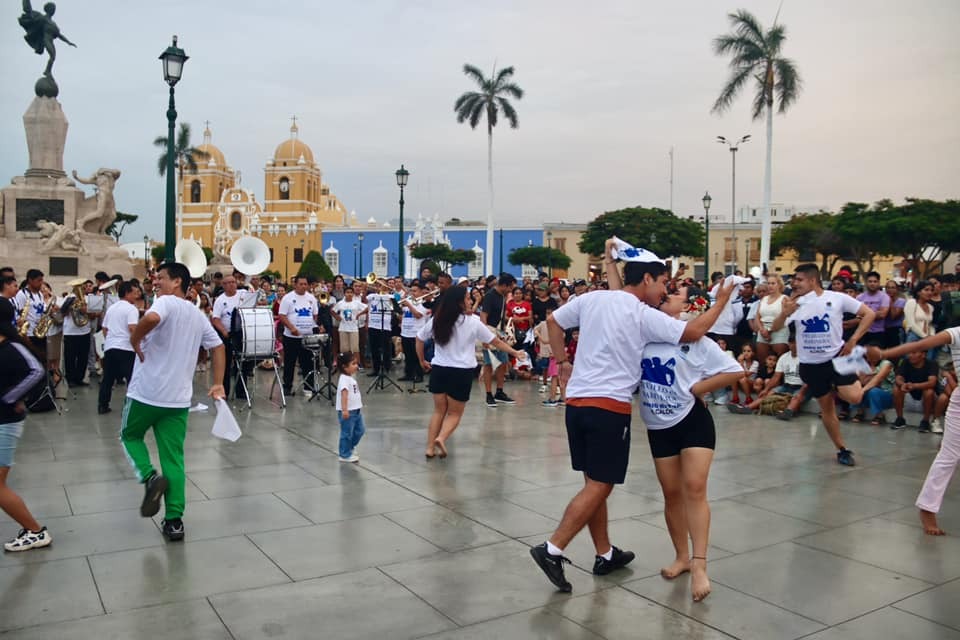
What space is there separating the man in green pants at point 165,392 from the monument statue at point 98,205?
1878cm

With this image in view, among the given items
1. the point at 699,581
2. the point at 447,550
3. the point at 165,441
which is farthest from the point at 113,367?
the point at 699,581

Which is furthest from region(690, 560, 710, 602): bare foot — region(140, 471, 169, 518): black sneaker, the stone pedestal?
the stone pedestal

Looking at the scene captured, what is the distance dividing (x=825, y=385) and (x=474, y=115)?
42.0 meters

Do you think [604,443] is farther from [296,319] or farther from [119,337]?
[296,319]

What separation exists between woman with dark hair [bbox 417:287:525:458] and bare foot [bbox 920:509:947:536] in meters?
3.86

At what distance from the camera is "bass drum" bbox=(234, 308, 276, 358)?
10703mm

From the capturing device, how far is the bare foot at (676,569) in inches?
179

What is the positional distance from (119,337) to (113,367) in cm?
47

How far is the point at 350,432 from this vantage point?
746cm

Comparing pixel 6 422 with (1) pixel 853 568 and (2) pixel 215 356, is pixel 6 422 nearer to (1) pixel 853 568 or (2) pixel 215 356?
(2) pixel 215 356

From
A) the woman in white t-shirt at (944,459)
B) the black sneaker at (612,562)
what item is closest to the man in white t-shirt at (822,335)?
the woman in white t-shirt at (944,459)

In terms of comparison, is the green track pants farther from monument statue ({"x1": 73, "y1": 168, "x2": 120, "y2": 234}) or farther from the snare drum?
monument statue ({"x1": 73, "y1": 168, "x2": 120, "y2": 234})

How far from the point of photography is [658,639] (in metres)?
3.76

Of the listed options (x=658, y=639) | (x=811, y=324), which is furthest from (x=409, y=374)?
(x=658, y=639)
